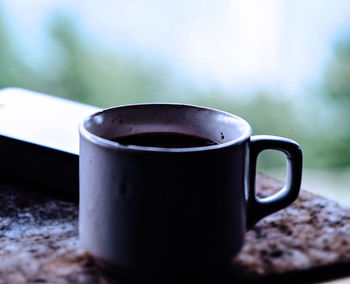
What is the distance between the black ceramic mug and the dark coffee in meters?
0.05

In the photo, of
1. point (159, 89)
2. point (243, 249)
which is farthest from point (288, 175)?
point (159, 89)

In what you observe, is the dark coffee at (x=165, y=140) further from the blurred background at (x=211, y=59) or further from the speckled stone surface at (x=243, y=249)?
the blurred background at (x=211, y=59)

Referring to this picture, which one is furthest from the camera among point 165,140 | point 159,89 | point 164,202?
point 159,89

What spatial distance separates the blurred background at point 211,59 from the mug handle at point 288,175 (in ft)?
5.48

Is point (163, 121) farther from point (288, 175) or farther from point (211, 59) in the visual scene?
point (211, 59)

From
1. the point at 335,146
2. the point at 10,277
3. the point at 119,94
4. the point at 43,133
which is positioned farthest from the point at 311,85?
the point at 10,277

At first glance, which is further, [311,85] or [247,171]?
[311,85]

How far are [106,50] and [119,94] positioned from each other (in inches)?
8.0

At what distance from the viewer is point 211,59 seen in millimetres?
2152

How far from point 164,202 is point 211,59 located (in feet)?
6.04

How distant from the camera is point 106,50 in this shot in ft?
6.97

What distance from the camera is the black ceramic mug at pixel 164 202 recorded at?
14.3 inches

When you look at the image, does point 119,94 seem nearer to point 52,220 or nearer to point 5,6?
point 5,6

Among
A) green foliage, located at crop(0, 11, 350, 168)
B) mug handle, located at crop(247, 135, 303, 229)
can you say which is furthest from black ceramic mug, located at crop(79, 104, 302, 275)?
green foliage, located at crop(0, 11, 350, 168)
